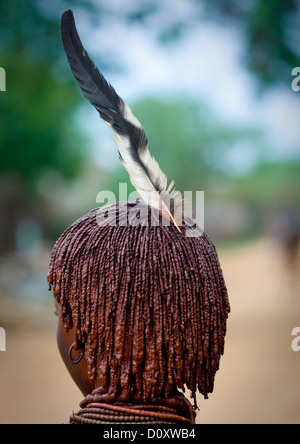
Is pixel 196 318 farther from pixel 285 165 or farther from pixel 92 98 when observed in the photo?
pixel 285 165

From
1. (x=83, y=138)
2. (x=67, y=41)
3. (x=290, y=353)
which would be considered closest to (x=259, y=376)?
(x=290, y=353)

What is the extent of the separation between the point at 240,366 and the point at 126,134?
3.22 metres

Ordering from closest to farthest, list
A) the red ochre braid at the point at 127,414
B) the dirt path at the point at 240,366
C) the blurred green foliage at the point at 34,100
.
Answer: the red ochre braid at the point at 127,414
the dirt path at the point at 240,366
the blurred green foliage at the point at 34,100

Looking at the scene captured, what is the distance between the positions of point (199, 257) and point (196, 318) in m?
0.13

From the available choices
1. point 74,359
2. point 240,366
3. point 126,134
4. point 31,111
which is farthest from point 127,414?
point 31,111

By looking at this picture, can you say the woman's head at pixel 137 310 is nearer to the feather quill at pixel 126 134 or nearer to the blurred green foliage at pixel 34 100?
the feather quill at pixel 126 134

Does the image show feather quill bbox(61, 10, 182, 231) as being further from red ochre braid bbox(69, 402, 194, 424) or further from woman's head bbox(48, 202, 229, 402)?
red ochre braid bbox(69, 402, 194, 424)

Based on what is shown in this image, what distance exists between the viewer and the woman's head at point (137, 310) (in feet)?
3.29

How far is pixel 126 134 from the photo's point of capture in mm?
1092

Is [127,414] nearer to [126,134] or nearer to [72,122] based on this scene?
[126,134]

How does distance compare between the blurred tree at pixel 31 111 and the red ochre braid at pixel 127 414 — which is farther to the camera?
the blurred tree at pixel 31 111

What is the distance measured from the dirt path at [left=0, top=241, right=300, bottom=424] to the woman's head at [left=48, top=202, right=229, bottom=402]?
2.21 m

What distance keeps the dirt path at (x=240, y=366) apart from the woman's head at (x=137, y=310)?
221 centimetres

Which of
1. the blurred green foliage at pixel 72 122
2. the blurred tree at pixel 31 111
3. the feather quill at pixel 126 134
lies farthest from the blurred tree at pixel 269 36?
the feather quill at pixel 126 134
